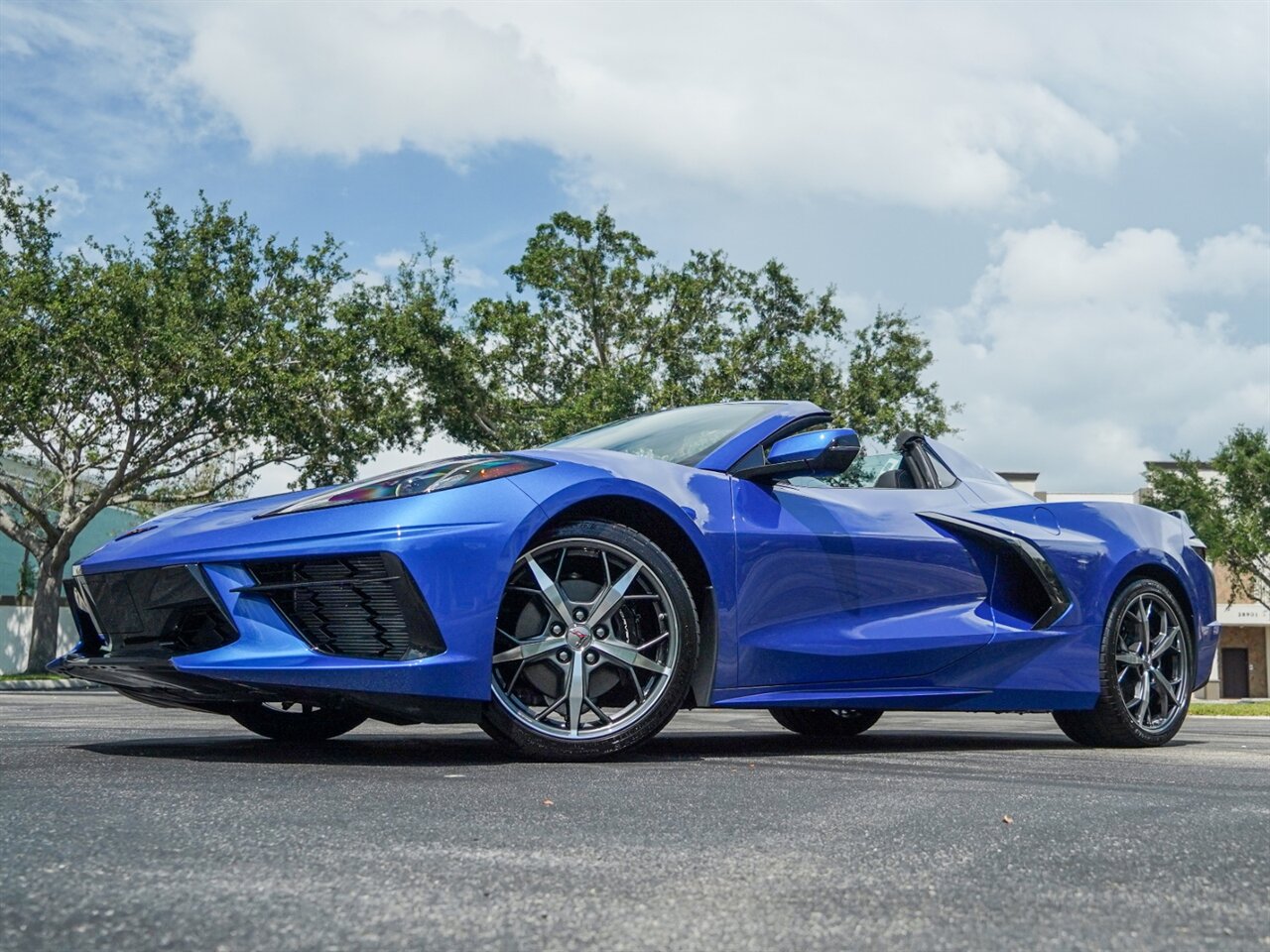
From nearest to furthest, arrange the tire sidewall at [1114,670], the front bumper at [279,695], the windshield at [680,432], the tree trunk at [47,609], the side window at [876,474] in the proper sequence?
1. the front bumper at [279,695]
2. the windshield at [680,432]
3. the side window at [876,474]
4. the tire sidewall at [1114,670]
5. the tree trunk at [47,609]

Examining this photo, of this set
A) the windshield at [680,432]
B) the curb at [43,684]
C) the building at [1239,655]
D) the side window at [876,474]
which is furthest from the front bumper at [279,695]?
the building at [1239,655]

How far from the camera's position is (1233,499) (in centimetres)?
3712

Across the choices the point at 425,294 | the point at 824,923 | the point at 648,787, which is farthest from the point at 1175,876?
the point at 425,294

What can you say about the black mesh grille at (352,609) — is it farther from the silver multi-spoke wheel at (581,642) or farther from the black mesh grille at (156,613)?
the silver multi-spoke wheel at (581,642)

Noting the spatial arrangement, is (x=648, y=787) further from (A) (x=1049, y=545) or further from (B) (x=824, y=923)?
(A) (x=1049, y=545)

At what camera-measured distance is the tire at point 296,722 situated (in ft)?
17.3

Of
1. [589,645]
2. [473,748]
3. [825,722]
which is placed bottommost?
[825,722]

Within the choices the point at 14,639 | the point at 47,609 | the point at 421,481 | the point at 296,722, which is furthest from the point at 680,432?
the point at 14,639

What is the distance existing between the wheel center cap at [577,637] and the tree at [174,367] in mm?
22345

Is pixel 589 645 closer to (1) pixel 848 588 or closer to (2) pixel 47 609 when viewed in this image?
(1) pixel 848 588

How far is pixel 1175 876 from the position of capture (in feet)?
7.57

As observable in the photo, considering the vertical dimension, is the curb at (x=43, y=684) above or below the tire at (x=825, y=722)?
below

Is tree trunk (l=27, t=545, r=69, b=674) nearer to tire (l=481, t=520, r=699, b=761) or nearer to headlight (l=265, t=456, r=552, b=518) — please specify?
headlight (l=265, t=456, r=552, b=518)

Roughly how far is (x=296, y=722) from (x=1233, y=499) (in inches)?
1433
